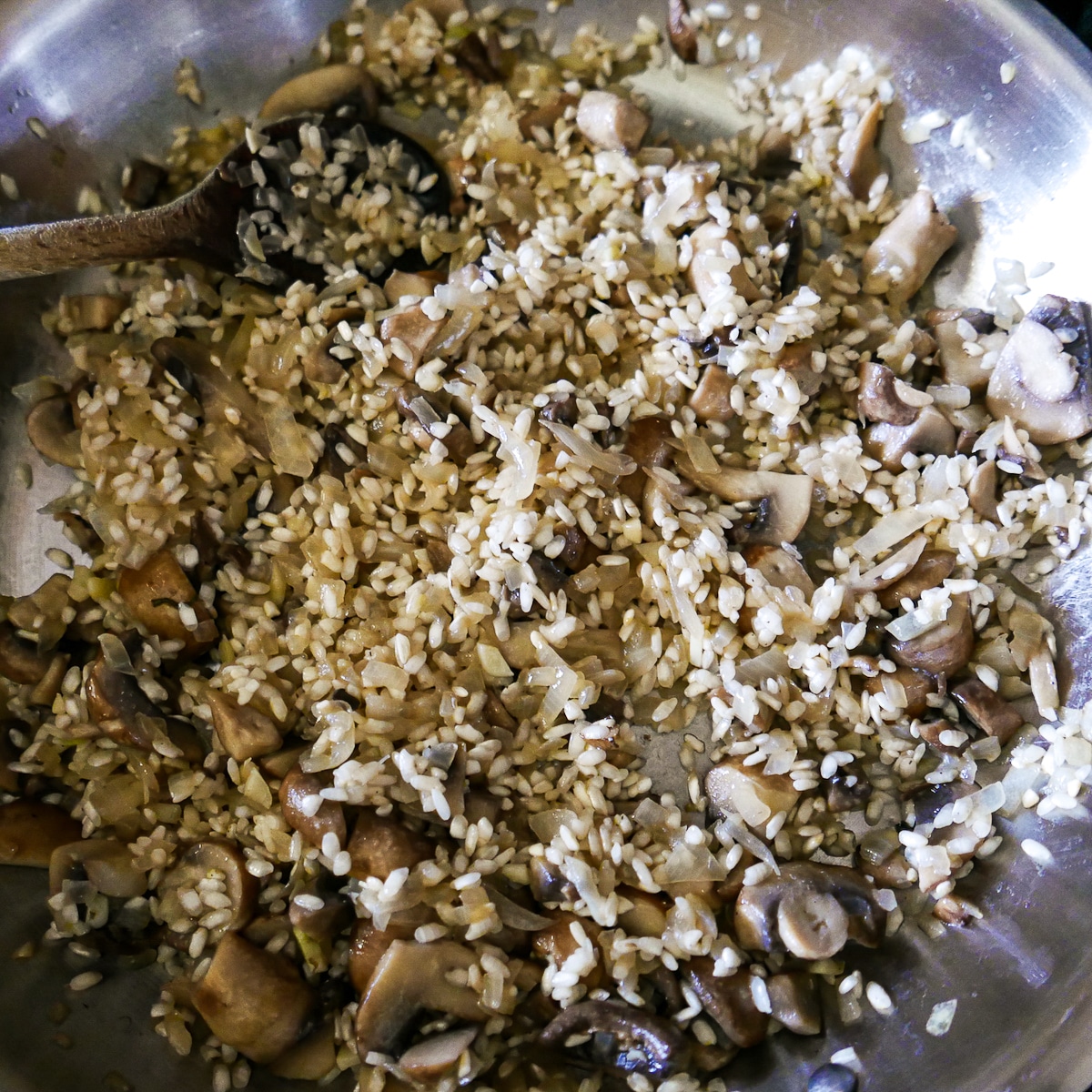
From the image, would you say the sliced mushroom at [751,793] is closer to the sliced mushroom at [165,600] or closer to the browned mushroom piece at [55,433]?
the sliced mushroom at [165,600]

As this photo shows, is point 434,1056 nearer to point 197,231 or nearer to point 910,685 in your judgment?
point 910,685

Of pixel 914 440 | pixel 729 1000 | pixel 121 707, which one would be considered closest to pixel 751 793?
pixel 729 1000

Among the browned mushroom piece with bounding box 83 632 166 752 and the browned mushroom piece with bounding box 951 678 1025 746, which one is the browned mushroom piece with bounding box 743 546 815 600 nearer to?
the browned mushroom piece with bounding box 951 678 1025 746

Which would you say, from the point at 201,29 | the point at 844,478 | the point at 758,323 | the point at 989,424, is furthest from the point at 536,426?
the point at 201,29

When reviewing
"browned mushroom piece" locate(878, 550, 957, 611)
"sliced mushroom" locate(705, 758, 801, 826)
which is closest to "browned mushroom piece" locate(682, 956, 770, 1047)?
"sliced mushroom" locate(705, 758, 801, 826)

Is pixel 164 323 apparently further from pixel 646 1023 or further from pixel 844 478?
pixel 646 1023

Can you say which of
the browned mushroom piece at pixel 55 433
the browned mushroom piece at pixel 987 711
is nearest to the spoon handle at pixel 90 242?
the browned mushroom piece at pixel 55 433
